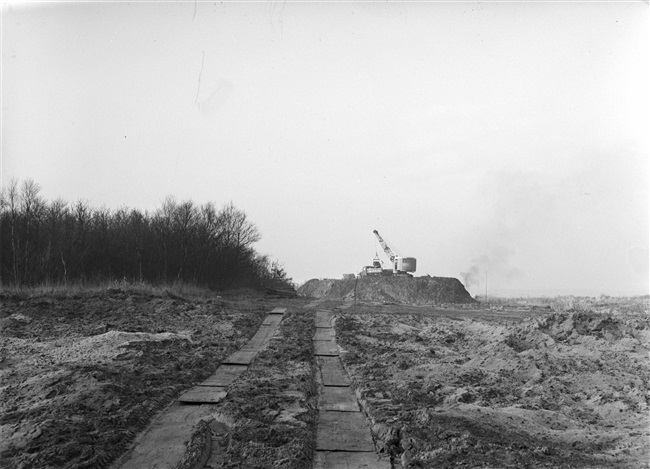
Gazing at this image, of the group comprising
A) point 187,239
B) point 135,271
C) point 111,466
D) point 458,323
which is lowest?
point 111,466

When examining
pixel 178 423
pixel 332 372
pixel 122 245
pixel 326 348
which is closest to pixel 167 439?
pixel 178 423

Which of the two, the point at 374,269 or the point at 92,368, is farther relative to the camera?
the point at 374,269

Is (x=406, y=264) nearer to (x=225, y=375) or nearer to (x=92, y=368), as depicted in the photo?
(x=225, y=375)

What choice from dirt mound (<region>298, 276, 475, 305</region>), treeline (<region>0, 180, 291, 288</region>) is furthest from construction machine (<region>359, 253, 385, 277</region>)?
treeline (<region>0, 180, 291, 288</region>)

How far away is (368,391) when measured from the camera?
858 centimetres

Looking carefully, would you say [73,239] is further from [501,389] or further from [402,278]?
[402,278]

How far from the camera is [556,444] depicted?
6.41 metres

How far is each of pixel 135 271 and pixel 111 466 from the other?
32.4 metres

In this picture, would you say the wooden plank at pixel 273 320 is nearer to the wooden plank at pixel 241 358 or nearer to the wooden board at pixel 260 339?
the wooden board at pixel 260 339

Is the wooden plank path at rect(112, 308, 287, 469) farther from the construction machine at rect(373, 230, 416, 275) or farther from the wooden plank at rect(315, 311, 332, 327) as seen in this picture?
the construction machine at rect(373, 230, 416, 275)

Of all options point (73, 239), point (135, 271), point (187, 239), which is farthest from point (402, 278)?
point (73, 239)

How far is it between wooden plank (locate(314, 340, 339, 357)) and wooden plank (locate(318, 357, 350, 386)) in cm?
48

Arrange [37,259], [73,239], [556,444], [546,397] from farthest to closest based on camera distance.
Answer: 1. [73,239]
2. [37,259]
3. [546,397]
4. [556,444]

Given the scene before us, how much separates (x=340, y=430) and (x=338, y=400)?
1.55m
